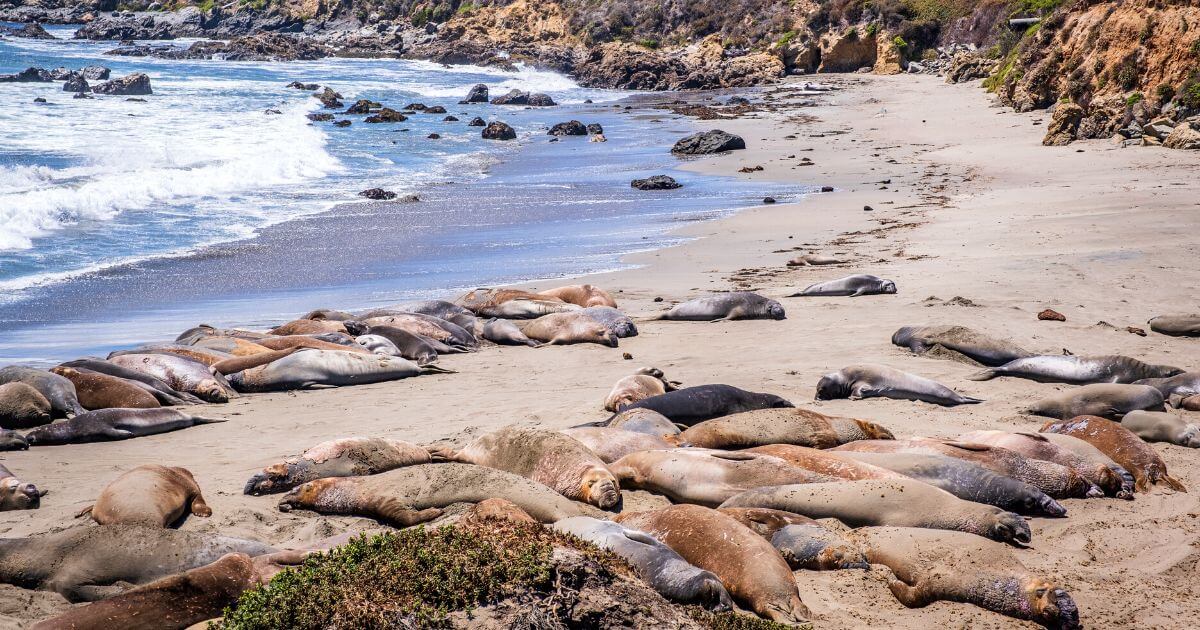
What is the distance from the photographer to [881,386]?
24.4ft

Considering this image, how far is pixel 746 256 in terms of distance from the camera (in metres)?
13.4

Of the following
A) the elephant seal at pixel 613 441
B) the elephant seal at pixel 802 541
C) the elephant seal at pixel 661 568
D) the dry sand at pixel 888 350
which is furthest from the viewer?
the elephant seal at pixel 613 441

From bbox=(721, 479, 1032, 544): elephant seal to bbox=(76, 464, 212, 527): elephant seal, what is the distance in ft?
9.28

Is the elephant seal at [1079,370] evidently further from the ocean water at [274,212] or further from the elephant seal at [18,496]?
the elephant seal at [18,496]

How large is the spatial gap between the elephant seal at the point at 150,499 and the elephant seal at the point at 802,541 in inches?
110

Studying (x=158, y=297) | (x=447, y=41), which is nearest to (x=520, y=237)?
(x=158, y=297)

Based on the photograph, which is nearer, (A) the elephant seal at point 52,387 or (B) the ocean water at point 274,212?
(A) the elephant seal at point 52,387

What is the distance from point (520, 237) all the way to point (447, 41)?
56.1 metres

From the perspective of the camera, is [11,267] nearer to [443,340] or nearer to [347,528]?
[443,340]

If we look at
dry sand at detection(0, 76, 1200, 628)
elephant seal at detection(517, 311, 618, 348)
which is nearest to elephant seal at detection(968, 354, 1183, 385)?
dry sand at detection(0, 76, 1200, 628)

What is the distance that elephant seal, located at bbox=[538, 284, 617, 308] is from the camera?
10.7m

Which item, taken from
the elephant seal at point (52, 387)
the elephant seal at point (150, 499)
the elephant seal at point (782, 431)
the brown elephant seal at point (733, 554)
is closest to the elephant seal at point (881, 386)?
the elephant seal at point (782, 431)

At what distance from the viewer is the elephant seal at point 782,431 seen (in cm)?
604

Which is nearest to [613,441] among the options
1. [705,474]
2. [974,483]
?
[705,474]
